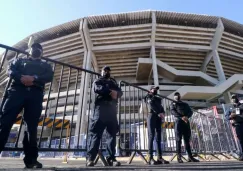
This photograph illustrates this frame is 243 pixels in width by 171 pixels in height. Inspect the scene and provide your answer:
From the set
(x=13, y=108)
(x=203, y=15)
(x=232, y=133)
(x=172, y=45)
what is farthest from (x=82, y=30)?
(x=13, y=108)

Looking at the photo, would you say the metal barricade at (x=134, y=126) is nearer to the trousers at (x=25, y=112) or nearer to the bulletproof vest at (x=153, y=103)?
the bulletproof vest at (x=153, y=103)

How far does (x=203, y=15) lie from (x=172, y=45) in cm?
456

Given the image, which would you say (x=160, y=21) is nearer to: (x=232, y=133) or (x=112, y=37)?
(x=112, y=37)

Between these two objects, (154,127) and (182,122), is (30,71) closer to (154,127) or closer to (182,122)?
(154,127)

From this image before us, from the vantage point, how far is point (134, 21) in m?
20.4

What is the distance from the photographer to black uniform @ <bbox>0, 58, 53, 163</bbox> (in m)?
1.87

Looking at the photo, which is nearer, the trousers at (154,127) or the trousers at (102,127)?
the trousers at (102,127)

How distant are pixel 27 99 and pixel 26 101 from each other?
3cm

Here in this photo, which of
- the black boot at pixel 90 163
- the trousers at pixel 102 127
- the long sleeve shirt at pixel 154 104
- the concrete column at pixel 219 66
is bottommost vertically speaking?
the black boot at pixel 90 163

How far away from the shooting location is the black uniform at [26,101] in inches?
73.8

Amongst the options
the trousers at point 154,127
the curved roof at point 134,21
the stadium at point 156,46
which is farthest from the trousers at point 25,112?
the curved roof at point 134,21

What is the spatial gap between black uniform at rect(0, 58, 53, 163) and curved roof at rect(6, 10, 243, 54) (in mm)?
18894

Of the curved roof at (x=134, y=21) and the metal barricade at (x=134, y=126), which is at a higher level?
the curved roof at (x=134, y=21)

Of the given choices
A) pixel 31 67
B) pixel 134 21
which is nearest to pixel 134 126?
pixel 31 67
